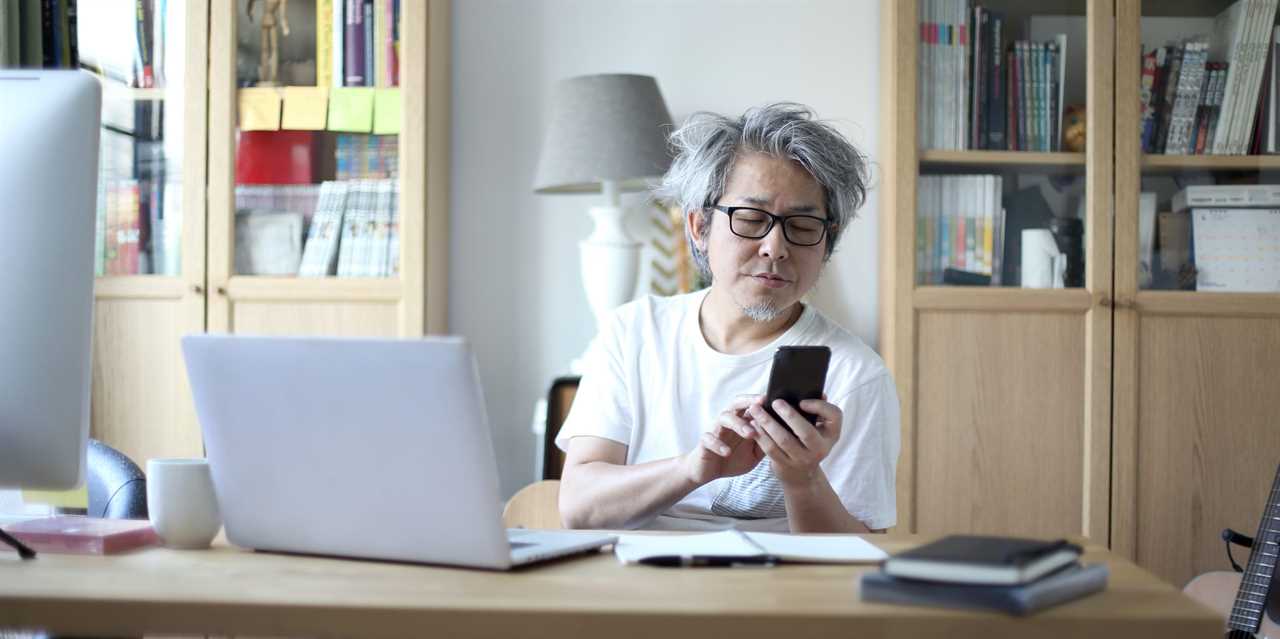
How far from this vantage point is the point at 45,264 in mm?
1038

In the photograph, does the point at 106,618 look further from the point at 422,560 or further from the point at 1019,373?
the point at 1019,373

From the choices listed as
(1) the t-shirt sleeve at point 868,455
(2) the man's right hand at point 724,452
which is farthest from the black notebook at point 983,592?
(1) the t-shirt sleeve at point 868,455

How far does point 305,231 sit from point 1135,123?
1957 mm

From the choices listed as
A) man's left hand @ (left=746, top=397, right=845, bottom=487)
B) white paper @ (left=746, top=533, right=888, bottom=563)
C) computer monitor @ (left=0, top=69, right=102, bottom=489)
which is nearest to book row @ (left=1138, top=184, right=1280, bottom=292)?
man's left hand @ (left=746, top=397, right=845, bottom=487)

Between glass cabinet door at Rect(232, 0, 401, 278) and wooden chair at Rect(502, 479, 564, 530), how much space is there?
0.91m

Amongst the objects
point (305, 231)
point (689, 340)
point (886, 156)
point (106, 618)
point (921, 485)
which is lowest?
point (921, 485)

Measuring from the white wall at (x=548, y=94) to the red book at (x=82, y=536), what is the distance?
192 cm

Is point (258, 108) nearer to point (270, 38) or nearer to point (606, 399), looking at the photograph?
point (270, 38)

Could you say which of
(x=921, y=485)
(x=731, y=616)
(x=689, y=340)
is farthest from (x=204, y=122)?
(x=731, y=616)

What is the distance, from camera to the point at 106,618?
869mm

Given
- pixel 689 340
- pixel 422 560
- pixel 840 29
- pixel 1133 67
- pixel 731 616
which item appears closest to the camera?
pixel 731 616

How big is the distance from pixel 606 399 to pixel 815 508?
15.9 inches

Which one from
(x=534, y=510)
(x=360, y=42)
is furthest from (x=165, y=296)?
(x=534, y=510)

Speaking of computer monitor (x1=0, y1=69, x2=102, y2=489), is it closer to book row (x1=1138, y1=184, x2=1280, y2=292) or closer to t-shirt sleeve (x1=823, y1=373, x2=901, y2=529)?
t-shirt sleeve (x1=823, y1=373, x2=901, y2=529)
